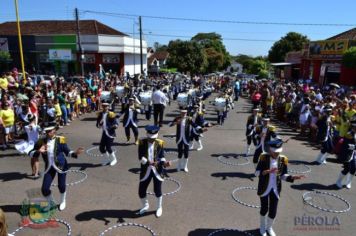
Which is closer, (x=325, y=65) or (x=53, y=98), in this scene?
(x=53, y=98)

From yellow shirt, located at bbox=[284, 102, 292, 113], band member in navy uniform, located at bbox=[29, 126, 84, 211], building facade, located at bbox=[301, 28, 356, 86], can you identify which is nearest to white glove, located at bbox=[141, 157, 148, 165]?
band member in navy uniform, located at bbox=[29, 126, 84, 211]

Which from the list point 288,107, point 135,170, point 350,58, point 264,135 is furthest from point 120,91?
point 350,58

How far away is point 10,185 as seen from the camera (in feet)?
30.2

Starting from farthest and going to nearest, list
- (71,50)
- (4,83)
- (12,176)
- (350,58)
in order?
(71,50), (350,58), (4,83), (12,176)

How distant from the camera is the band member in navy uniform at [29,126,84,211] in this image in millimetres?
7718

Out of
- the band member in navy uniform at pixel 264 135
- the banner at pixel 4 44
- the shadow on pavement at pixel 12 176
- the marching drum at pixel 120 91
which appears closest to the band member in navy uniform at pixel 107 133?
the shadow on pavement at pixel 12 176

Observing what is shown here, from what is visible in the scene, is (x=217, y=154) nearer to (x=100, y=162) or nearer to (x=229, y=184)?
(x=229, y=184)

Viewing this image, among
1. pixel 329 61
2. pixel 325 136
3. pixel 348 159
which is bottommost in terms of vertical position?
pixel 348 159

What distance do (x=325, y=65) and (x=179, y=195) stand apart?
31686 mm

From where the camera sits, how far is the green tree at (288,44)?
6738cm

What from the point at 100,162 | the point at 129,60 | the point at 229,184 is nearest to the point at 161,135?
the point at 100,162

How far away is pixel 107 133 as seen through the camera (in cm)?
1078

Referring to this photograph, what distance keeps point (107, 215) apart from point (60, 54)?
38030 millimetres

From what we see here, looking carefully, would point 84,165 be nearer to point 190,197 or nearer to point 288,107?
point 190,197
